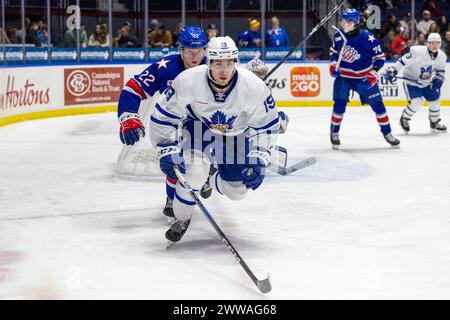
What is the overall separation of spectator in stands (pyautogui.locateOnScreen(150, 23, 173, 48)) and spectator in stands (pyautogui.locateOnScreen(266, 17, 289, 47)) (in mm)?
1584

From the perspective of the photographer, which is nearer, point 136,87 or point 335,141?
point 136,87

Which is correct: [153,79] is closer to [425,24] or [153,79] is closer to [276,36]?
[276,36]

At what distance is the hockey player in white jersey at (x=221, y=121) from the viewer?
4.36 m

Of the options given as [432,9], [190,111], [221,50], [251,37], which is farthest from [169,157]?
[432,9]

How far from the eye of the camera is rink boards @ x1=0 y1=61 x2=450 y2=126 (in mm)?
11539

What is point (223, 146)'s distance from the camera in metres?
4.73

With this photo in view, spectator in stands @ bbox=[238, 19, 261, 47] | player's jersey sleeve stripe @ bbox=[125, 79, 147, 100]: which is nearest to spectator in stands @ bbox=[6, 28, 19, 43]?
spectator in stands @ bbox=[238, 19, 261, 47]

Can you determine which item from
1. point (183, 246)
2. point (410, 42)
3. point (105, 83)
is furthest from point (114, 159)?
point (410, 42)

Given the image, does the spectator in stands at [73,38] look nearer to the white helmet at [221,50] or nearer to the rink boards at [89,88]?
the rink boards at [89,88]

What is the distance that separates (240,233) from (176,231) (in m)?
0.57

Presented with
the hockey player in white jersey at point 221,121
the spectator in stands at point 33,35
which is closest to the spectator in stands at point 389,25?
the spectator in stands at point 33,35

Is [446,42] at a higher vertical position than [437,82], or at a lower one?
higher

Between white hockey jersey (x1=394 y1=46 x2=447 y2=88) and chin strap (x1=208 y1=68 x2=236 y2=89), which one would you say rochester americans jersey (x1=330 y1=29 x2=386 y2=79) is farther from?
chin strap (x1=208 y1=68 x2=236 y2=89)

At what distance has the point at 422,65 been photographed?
10.4m
